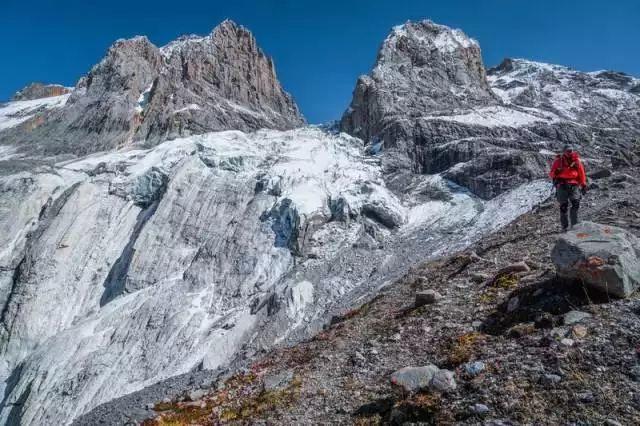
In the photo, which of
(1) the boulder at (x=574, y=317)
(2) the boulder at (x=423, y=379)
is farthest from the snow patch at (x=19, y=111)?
(1) the boulder at (x=574, y=317)

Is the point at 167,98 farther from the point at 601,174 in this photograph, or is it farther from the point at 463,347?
the point at 463,347

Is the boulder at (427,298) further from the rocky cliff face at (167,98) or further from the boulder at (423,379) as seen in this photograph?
the rocky cliff face at (167,98)

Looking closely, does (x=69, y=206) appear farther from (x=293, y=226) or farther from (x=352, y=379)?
(x=352, y=379)

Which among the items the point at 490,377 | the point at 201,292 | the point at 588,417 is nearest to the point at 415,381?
the point at 490,377

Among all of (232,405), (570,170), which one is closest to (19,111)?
Answer: (232,405)

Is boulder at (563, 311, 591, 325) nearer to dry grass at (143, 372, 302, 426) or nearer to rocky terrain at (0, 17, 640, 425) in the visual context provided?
rocky terrain at (0, 17, 640, 425)

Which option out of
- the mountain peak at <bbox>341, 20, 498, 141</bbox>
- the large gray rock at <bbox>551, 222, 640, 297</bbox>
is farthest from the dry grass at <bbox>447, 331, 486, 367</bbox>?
the mountain peak at <bbox>341, 20, 498, 141</bbox>
